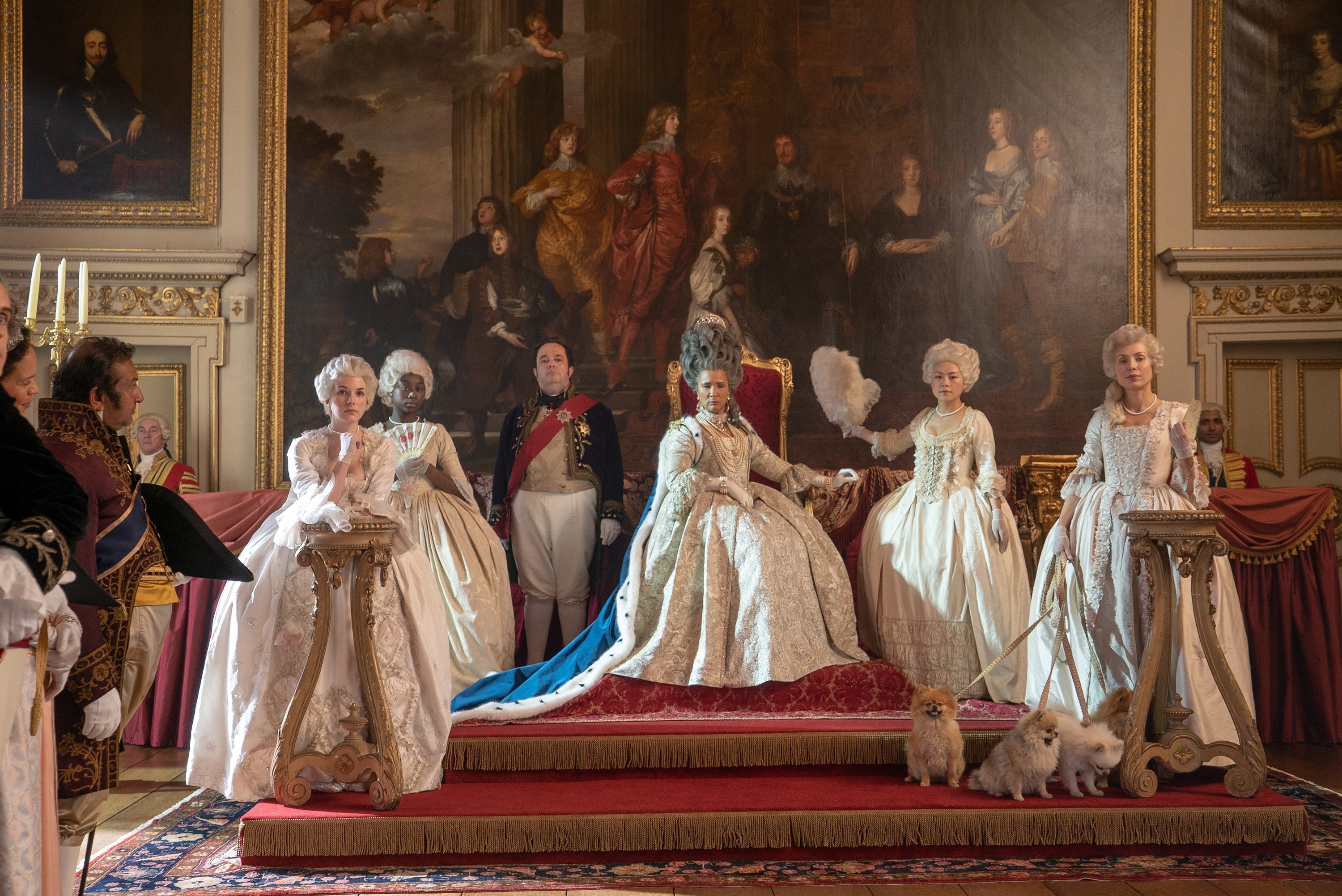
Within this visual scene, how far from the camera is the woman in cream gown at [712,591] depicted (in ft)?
14.8

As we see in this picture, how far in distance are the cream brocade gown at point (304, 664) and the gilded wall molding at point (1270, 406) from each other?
524 centimetres

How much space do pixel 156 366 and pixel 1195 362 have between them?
21.5ft

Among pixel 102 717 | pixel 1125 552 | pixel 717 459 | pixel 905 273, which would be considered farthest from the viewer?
pixel 905 273

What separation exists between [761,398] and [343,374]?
236 cm

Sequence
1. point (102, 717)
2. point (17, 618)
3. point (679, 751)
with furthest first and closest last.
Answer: point (679, 751)
point (102, 717)
point (17, 618)

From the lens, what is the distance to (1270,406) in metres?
6.93

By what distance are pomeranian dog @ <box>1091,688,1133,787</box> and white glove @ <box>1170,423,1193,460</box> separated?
1.00 meters

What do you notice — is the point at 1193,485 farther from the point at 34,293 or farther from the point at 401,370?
the point at 34,293

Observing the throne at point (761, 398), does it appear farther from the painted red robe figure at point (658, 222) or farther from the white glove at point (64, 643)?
the white glove at point (64, 643)

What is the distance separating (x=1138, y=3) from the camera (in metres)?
7.00

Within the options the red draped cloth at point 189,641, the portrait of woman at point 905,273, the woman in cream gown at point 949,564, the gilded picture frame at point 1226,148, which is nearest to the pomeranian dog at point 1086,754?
the woman in cream gown at point 949,564

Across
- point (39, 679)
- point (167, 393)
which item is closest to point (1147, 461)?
point (39, 679)

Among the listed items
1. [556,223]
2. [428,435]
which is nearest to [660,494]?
[428,435]

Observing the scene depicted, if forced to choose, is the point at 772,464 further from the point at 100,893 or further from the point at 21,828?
the point at 21,828
